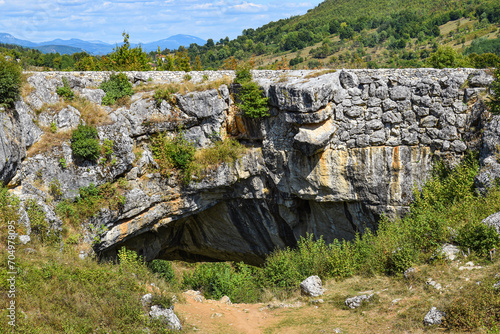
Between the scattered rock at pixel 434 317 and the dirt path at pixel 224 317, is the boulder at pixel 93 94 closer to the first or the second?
the dirt path at pixel 224 317

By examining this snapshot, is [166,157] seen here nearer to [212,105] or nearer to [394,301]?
[212,105]

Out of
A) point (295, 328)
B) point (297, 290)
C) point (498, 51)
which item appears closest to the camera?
point (295, 328)

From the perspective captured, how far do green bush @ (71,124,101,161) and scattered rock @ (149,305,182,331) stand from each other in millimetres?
7101

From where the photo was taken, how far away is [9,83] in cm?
1223

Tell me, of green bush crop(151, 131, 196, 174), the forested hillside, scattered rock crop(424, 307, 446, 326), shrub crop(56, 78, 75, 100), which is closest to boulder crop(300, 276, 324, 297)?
scattered rock crop(424, 307, 446, 326)

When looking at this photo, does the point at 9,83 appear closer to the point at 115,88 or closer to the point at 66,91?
the point at 66,91

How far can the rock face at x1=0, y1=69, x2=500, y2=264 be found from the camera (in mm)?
13141

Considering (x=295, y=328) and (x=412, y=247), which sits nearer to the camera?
(x=295, y=328)

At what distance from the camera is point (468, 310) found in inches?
293

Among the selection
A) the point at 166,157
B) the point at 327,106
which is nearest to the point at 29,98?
the point at 166,157

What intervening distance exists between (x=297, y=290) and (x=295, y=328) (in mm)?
2141

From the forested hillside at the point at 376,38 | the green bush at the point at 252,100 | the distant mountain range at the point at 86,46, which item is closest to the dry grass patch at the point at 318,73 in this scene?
the green bush at the point at 252,100

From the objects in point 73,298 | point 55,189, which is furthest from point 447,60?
point 73,298

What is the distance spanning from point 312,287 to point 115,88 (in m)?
11.0
